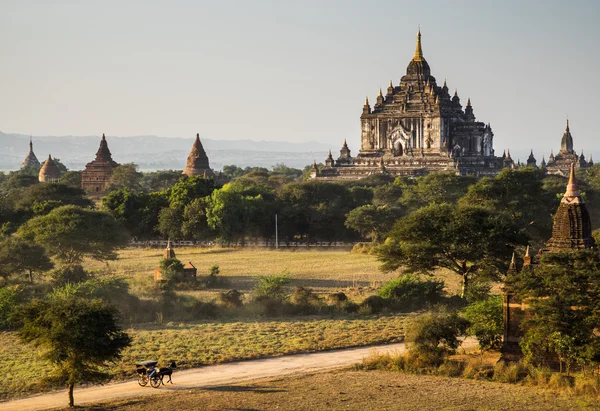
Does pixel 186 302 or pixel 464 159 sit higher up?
pixel 464 159

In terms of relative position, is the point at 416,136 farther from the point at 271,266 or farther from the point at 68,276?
the point at 68,276

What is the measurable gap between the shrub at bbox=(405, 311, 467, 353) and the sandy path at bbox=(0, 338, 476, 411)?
1.84m

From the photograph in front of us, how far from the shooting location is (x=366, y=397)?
2430 centimetres

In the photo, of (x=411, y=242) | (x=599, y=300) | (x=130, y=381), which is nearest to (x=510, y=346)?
(x=599, y=300)

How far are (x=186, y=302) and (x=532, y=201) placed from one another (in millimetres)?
31627

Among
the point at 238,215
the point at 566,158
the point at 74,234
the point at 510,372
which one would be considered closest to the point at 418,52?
the point at 566,158

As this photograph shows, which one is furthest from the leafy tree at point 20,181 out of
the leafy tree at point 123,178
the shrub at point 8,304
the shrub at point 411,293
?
the shrub at point 411,293

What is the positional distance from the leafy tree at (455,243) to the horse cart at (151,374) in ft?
54.3

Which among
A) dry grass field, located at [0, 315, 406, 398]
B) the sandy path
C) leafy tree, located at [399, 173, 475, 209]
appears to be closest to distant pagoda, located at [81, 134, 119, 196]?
leafy tree, located at [399, 173, 475, 209]

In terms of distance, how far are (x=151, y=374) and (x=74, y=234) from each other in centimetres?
2760

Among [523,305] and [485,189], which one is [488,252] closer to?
[523,305]

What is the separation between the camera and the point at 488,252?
3972 centimetres

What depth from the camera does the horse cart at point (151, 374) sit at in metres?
25.8

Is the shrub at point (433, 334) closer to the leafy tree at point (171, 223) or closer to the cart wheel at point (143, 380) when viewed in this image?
the cart wheel at point (143, 380)
